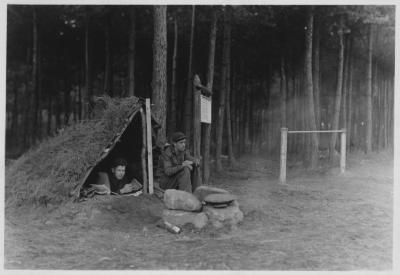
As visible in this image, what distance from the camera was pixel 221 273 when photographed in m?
4.88

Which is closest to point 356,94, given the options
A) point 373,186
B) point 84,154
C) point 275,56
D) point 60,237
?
point 275,56

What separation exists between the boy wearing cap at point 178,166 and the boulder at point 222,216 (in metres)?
1.08

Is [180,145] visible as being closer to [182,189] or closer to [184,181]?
[184,181]

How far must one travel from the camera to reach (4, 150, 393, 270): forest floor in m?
5.25

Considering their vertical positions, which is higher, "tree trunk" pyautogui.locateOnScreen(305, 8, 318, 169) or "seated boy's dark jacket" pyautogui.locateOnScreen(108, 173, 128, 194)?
"tree trunk" pyautogui.locateOnScreen(305, 8, 318, 169)

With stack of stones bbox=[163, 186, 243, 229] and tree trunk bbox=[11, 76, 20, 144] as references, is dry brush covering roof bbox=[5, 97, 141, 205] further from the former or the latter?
tree trunk bbox=[11, 76, 20, 144]

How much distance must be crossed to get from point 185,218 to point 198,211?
10.9 inches

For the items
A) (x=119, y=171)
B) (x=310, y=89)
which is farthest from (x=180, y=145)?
(x=310, y=89)

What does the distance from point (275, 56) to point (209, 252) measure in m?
16.8

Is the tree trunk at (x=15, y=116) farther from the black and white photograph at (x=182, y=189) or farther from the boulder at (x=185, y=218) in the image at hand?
the boulder at (x=185, y=218)

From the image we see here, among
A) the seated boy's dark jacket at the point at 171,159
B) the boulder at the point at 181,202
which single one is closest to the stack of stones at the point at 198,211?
the boulder at the point at 181,202

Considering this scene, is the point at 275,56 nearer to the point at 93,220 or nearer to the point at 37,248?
the point at 93,220

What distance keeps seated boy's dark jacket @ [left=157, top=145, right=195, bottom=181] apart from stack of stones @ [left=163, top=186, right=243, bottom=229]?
1131 millimetres

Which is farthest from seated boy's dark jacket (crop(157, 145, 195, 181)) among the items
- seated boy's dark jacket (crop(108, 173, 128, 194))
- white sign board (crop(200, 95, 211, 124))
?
seated boy's dark jacket (crop(108, 173, 128, 194))
